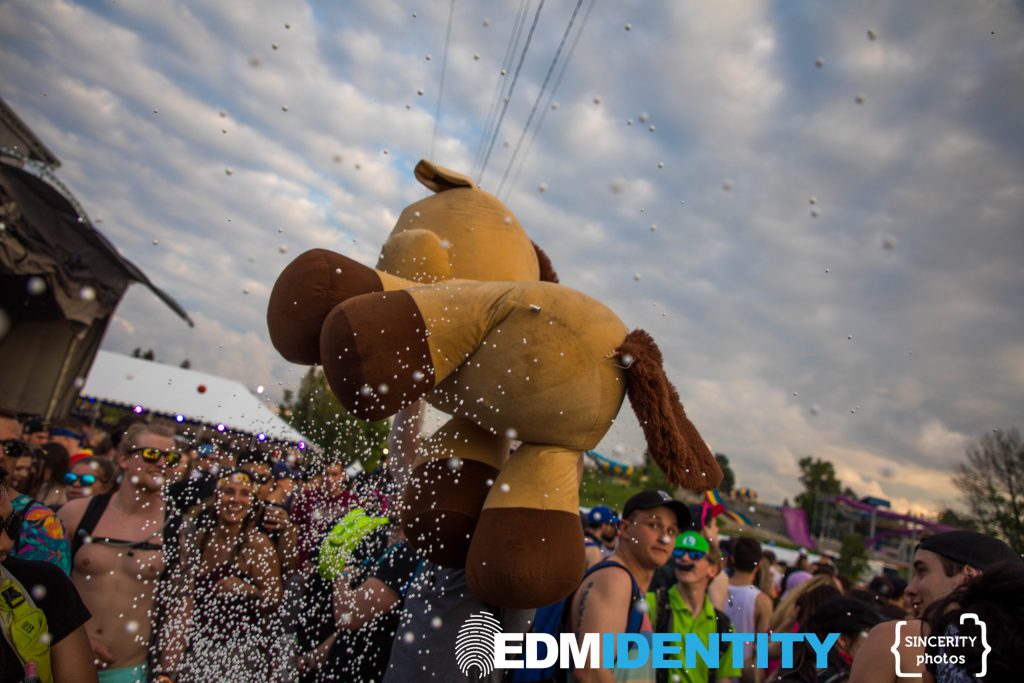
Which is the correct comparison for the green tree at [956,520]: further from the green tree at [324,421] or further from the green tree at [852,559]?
the green tree at [324,421]

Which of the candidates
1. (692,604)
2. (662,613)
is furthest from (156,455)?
(692,604)

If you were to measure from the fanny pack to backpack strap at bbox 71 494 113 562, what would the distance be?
1.28 m

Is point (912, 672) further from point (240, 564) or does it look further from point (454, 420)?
point (240, 564)

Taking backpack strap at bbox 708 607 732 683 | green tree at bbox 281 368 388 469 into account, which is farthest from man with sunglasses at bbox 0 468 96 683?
backpack strap at bbox 708 607 732 683

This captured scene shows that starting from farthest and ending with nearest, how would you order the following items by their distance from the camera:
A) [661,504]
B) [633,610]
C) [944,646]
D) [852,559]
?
[852,559], [661,504], [633,610], [944,646]

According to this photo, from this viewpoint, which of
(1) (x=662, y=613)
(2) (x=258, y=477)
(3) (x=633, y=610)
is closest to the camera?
(3) (x=633, y=610)

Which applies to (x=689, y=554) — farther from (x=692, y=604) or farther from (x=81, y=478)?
(x=81, y=478)

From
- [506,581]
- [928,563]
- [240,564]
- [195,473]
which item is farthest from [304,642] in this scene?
[928,563]

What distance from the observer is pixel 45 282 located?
32.2ft

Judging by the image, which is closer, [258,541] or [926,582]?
[926,582]

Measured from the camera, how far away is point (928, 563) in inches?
103

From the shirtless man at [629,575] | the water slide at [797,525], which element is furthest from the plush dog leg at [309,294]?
the water slide at [797,525]

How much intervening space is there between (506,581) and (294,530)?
1967mm

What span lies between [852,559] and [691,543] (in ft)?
59.5
